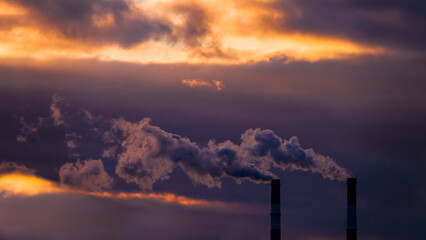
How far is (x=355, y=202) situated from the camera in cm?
6794

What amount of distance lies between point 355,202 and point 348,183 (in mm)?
2083

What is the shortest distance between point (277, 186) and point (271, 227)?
3811 mm

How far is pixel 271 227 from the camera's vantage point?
67.1 m

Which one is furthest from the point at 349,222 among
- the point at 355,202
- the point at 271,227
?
the point at 271,227

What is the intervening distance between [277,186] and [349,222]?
7.18 m

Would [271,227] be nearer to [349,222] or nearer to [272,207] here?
[272,207]

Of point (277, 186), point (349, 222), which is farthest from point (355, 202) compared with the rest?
point (277, 186)

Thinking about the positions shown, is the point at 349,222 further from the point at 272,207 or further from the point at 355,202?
the point at 272,207

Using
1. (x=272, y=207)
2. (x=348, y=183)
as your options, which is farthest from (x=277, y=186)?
(x=348, y=183)

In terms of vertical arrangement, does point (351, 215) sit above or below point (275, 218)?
above

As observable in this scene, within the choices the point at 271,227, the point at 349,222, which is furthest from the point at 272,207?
the point at 349,222

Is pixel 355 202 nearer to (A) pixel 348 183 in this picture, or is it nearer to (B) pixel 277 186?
(A) pixel 348 183

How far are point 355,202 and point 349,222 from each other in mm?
1935

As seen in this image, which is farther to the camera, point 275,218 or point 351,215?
point 351,215
